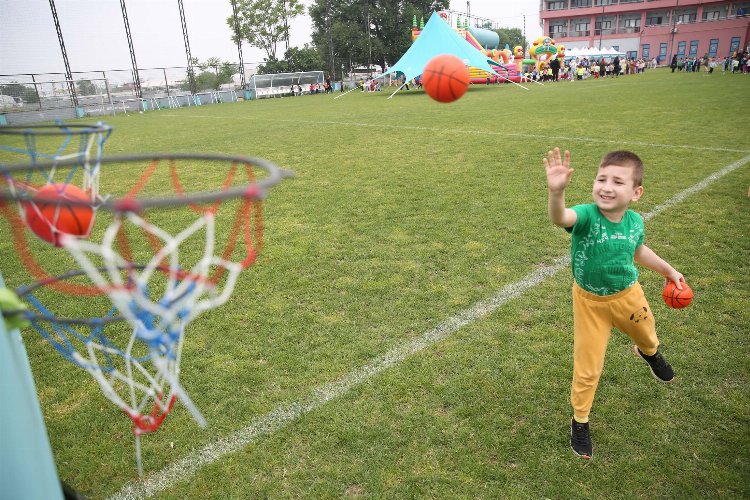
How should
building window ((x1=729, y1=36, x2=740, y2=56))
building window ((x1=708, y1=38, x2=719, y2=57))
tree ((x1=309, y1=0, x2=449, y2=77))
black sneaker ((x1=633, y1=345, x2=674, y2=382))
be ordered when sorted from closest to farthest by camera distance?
1. black sneaker ((x1=633, y1=345, x2=674, y2=382))
2. tree ((x1=309, y1=0, x2=449, y2=77))
3. building window ((x1=729, y1=36, x2=740, y2=56))
4. building window ((x1=708, y1=38, x2=719, y2=57))

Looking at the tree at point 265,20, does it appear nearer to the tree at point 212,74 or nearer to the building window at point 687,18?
the tree at point 212,74

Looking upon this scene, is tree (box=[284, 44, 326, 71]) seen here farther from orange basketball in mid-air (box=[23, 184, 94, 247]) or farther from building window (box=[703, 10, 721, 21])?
building window (box=[703, 10, 721, 21])

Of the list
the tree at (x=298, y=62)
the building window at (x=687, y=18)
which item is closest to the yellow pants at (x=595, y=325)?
the tree at (x=298, y=62)

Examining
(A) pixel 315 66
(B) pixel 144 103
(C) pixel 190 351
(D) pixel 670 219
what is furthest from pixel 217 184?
(A) pixel 315 66

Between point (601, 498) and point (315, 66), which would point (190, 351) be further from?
point (315, 66)

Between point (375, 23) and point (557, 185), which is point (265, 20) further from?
point (557, 185)

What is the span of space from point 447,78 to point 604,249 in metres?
4.41

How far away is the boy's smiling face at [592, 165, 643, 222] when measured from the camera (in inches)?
105

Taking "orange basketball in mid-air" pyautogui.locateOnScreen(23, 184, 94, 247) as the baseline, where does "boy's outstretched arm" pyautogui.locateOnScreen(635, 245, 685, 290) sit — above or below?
below

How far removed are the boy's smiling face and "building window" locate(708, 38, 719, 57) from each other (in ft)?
253

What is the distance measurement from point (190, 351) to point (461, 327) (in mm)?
2240

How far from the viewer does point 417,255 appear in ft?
18.7

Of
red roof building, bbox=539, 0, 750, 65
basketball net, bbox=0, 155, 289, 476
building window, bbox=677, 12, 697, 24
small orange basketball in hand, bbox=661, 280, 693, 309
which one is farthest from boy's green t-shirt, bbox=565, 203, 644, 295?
building window, bbox=677, 12, 697, 24

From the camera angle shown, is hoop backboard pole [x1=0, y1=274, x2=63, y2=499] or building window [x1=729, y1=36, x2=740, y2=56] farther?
building window [x1=729, y1=36, x2=740, y2=56]
